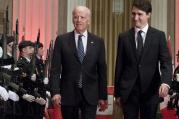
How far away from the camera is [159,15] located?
13.9 metres

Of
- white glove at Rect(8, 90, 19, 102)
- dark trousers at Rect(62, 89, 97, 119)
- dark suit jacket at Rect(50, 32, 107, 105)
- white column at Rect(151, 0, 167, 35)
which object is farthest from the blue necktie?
white column at Rect(151, 0, 167, 35)

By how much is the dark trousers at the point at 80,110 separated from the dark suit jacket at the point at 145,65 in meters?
0.32

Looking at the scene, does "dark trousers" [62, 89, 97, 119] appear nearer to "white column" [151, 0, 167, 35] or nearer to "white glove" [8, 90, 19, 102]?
"white glove" [8, 90, 19, 102]

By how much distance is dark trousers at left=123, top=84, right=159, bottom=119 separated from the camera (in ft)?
17.1

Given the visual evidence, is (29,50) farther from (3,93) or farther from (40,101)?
(3,93)

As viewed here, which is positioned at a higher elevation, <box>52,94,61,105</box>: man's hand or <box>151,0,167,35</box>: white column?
<box>151,0,167,35</box>: white column

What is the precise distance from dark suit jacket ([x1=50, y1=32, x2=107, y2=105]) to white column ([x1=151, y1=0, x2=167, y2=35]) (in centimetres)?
845

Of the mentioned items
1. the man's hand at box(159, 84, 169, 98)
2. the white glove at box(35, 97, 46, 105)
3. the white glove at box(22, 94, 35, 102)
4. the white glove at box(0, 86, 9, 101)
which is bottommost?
the white glove at box(35, 97, 46, 105)

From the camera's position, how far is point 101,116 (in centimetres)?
1100

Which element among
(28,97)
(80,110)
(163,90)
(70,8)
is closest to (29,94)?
(28,97)

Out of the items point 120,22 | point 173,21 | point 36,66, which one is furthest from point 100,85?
point 120,22

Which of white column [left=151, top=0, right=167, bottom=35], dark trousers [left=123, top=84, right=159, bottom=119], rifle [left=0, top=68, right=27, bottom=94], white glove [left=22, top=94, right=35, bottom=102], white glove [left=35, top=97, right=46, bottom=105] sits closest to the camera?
dark trousers [left=123, top=84, right=159, bottom=119]

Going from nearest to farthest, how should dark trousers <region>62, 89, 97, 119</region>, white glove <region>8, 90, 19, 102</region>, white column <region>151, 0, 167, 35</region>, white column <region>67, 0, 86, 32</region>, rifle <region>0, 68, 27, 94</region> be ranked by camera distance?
dark trousers <region>62, 89, 97, 119</region>, rifle <region>0, 68, 27, 94</region>, white glove <region>8, 90, 19, 102</region>, white column <region>67, 0, 86, 32</region>, white column <region>151, 0, 167, 35</region>

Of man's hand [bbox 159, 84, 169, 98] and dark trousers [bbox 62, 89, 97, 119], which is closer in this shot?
man's hand [bbox 159, 84, 169, 98]
